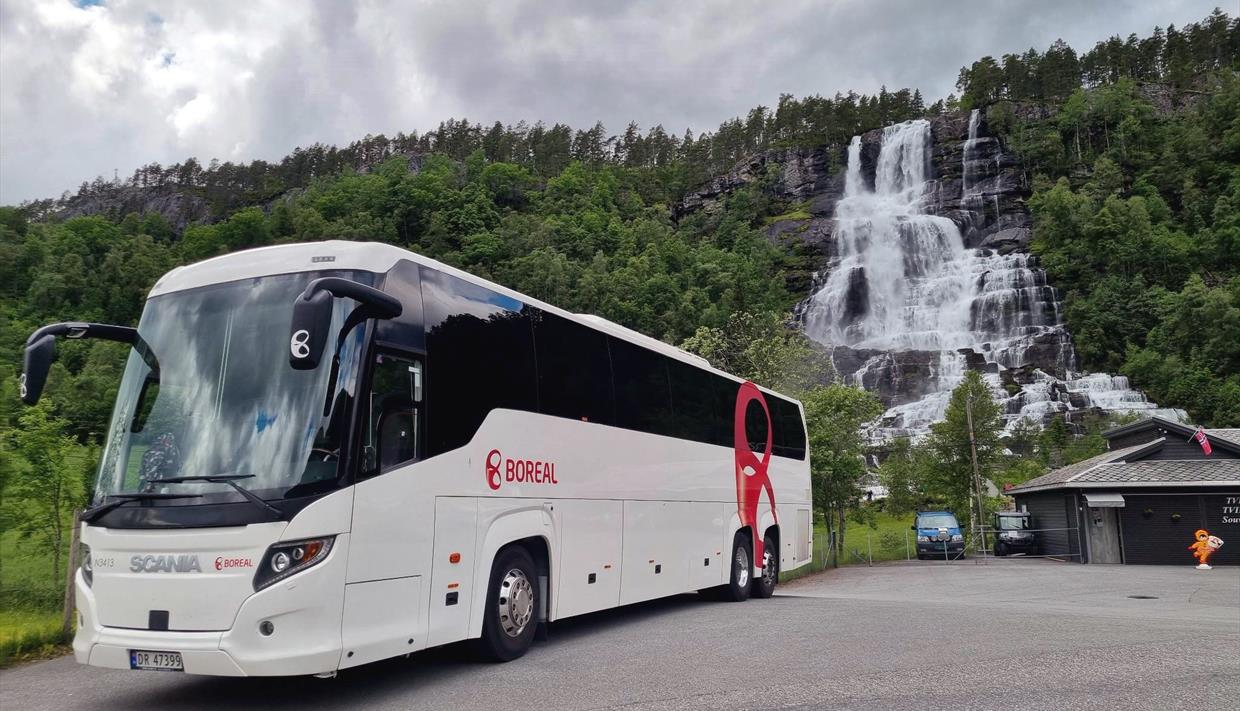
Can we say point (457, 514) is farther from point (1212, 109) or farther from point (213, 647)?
point (1212, 109)

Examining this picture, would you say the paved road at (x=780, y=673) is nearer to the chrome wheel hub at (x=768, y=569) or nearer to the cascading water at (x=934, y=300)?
the chrome wheel hub at (x=768, y=569)

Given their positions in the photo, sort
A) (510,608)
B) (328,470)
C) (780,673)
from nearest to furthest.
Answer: (328,470) < (780,673) < (510,608)

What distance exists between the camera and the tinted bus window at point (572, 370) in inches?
354

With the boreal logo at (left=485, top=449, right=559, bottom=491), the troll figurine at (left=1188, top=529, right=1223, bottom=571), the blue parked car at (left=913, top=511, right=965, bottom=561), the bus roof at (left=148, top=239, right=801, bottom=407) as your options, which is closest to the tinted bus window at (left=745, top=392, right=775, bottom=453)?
the boreal logo at (left=485, top=449, right=559, bottom=491)

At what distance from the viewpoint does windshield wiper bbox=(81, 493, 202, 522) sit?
6010mm

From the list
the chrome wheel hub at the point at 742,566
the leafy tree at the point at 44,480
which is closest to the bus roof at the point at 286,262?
the leafy tree at the point at 44,480

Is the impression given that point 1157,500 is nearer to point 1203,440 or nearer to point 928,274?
point 1203,440

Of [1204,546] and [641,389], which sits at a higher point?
[641,389]

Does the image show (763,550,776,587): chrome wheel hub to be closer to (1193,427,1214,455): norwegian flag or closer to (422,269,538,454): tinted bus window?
(422,269,538,454): tinted bus window

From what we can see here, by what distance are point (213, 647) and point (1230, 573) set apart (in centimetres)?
3177

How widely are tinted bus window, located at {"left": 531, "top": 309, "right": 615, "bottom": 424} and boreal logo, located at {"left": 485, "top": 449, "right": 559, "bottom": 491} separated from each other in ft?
1.88

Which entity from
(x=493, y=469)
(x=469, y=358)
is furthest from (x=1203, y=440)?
(x=469, y=358)

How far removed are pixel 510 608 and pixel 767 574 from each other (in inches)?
327

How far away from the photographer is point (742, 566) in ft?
47.2
